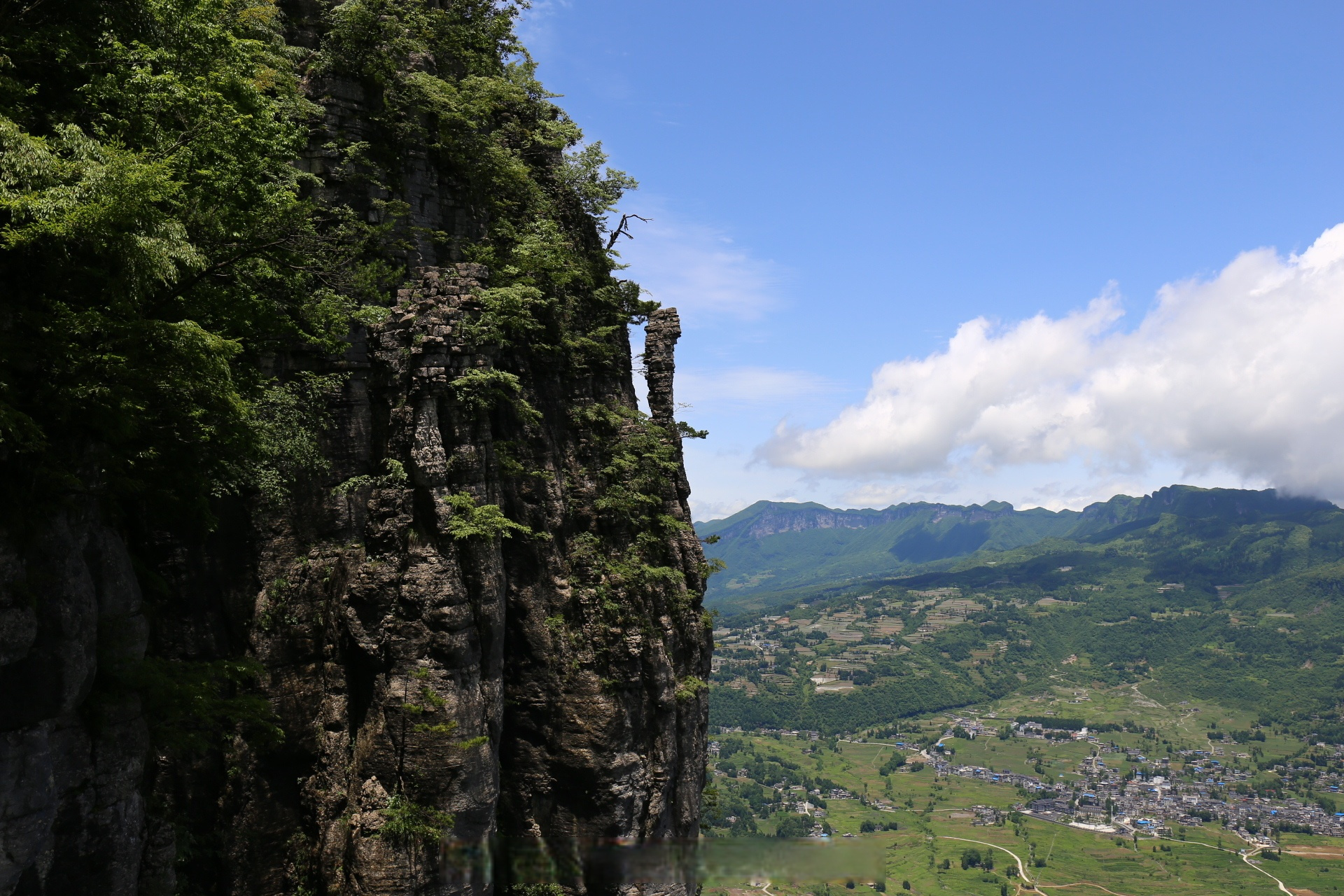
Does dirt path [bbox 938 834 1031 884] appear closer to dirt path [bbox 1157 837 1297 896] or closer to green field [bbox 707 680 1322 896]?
green field [bbox 707 680 1322 896]

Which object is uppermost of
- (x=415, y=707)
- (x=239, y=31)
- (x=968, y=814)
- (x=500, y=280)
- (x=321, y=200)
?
(x=239, y=31)

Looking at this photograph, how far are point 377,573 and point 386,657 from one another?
2358mm

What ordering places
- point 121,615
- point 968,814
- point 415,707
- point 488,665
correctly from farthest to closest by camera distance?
1. point 968,814
2. point 488,665
3. point 415,707
4. point 121,615

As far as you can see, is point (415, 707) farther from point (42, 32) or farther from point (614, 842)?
point (42, 32)

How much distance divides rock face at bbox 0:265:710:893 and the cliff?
77mm

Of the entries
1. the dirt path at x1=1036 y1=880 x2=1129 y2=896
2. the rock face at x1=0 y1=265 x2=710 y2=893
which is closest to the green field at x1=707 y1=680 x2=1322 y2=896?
the dirt path at x1=1036 y1=880 x2=1129 y2=896

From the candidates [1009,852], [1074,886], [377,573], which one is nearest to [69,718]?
[377,573]

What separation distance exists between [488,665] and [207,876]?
28.8 feet

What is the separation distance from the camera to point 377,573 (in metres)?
23.3

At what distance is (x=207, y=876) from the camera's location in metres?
21.3

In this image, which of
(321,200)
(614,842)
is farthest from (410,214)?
(614,842)

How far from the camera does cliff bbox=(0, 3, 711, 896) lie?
15633 millimetres

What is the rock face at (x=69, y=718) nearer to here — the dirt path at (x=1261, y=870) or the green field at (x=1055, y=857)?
the green field at (x=1055, y=857)

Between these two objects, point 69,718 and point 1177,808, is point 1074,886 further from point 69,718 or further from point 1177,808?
point 69,718
